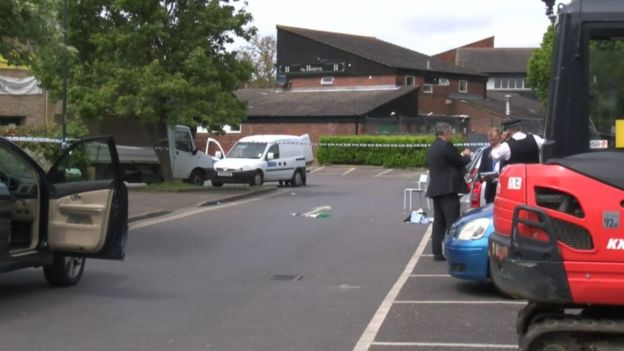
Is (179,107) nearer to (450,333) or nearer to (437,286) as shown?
(437,286)

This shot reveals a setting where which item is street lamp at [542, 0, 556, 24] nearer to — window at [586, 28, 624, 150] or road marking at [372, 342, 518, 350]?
window at [586, 28, 624, 150]

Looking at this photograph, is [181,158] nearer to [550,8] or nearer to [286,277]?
[286,277]

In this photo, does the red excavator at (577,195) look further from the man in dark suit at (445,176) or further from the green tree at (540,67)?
the green tree at (540,67)

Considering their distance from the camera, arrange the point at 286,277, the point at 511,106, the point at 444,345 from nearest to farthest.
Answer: the point at 444,345 → the point at 286,277 → the point at 511,106

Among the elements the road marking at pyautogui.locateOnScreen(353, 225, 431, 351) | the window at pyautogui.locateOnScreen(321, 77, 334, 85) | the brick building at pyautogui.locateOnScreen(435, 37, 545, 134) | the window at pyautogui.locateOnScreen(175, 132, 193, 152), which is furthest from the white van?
the brick building at pyautogui.locateOnScreen(435, 37, 545, 134)

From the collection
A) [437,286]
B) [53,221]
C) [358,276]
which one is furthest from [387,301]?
[53,221]

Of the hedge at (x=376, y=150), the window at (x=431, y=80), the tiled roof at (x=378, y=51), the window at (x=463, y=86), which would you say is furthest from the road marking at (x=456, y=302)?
the window at (x=463, y=86)

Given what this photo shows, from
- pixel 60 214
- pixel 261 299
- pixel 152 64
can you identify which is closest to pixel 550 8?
pixel 261 299

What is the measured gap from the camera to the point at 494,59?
300ft

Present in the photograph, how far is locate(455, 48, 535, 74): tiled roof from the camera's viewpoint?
295 ft

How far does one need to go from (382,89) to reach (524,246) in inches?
2156

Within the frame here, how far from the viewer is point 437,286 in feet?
34.0

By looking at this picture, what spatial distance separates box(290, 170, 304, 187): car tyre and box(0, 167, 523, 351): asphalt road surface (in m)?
15.7

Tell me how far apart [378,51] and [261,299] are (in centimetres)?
5544
